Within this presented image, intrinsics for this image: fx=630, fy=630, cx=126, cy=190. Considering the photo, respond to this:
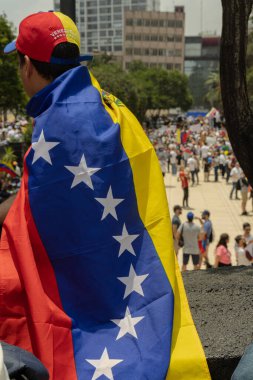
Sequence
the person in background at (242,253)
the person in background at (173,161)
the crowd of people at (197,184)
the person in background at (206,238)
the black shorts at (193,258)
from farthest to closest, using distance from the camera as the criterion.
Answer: the person in background at (173,161) → the person in background at (206,238) → the black shorts at (193,258) → the crowd of people at (197,184) → the person in background at (242,253)

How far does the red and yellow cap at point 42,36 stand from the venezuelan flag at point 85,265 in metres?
0.10

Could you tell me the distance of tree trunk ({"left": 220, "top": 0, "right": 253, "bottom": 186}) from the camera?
4055 mm

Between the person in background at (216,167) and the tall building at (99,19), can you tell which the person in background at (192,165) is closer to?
the person in background at (216,167)

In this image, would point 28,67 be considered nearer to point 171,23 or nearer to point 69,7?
point 69,7

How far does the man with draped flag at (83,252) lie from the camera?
77.6 inches

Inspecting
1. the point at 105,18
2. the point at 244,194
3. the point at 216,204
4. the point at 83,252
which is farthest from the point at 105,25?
the point at 83,252

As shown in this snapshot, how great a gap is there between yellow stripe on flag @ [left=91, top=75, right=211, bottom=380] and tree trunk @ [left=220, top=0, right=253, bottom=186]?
2.06 m

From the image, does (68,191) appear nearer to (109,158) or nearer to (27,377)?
(109,158)

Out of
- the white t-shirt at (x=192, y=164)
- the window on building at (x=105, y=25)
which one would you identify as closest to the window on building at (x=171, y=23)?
the window on building at (x=105, y=25)

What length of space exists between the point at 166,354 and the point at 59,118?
84 centimetres

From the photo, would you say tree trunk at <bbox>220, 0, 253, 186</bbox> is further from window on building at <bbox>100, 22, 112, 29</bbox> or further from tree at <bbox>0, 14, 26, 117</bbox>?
window on building at <bbox>100, 22, 112, 29</bbox>

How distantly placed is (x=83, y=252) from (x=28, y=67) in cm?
67

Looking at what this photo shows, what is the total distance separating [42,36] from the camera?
2.13 m

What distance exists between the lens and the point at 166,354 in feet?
6.63
